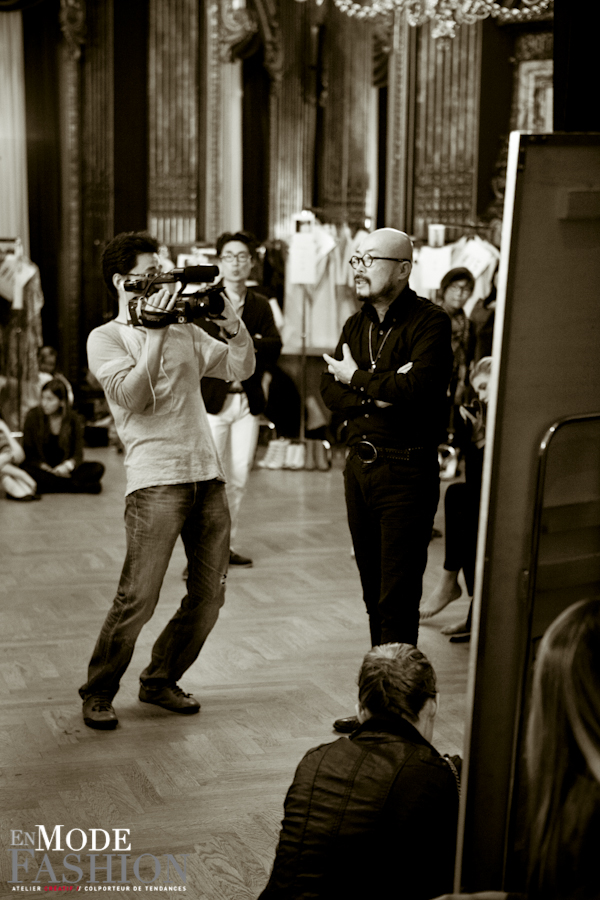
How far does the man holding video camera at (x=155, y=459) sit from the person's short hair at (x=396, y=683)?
140cm

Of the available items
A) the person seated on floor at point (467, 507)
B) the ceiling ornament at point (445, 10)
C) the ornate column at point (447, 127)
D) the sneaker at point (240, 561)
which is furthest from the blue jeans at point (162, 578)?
the ornate column at point (447, 127)

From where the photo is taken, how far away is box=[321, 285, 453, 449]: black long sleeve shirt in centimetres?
321

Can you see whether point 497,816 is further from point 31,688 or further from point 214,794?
point 31,688

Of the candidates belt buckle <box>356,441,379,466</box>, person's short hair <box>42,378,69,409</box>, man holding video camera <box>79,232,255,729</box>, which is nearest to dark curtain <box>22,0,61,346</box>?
person's short hair <box>42,378,69,409</box>

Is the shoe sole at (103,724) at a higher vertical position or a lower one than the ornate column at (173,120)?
lower

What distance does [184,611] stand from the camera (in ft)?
11.8

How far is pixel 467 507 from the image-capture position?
14.5 feet

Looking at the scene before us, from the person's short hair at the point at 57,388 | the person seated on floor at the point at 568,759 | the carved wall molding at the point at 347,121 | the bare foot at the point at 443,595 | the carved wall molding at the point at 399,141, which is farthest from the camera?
the carved wall molding at the point at 347,121

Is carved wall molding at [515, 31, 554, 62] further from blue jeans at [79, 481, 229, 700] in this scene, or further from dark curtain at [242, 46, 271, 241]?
blue jeans at [79, 481, 229, 700]

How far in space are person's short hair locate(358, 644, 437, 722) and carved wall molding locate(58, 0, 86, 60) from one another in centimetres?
1027

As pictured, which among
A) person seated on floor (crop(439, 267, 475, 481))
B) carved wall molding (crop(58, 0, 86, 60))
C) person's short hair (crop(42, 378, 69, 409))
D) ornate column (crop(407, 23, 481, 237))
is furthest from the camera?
carved wall molding (crop(58, 0, 86, 60))

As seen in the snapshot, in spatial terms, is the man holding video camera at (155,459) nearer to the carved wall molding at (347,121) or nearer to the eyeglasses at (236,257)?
the eyeglasses at (236,257)

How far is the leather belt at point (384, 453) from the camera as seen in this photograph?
327 centimetres

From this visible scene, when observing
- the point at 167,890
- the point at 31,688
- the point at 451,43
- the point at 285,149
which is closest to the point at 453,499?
the point at 31,688
